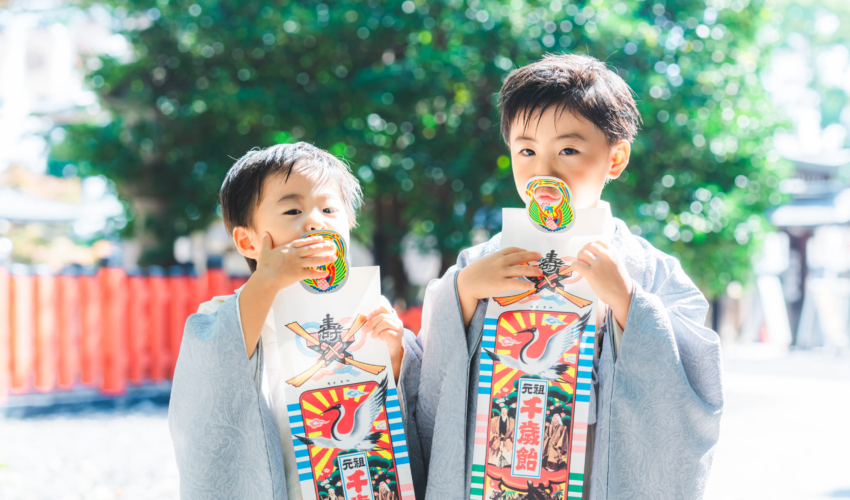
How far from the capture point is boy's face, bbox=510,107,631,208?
125 cm

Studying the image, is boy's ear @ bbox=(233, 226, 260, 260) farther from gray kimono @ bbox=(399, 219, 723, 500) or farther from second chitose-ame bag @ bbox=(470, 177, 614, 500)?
second chitose-ame bag @ bbox=(470, 177, 614, 500)

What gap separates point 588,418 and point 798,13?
25.1 meters

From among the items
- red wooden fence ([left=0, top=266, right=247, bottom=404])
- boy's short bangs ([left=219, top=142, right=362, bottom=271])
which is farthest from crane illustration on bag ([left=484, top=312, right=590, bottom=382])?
red wooden fence ([left=0, top=266, right=247, bottom=404])

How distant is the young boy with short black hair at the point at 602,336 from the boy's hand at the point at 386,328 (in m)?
0.07

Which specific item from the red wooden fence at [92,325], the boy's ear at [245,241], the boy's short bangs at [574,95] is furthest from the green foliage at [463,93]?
the boy's ear at [245,241]

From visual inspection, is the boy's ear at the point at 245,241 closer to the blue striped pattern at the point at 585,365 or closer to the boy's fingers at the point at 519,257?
the boy's fingers at the point at 519,257

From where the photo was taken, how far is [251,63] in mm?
6406

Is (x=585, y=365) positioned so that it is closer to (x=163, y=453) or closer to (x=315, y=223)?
(x=315, y=223)

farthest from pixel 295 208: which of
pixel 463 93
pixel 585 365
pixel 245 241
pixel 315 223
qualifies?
pixel 463 93

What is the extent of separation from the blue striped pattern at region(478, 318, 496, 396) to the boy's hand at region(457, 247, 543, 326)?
0.06 metres

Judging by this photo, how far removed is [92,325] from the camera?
19.7 feet

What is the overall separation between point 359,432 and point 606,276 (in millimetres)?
585

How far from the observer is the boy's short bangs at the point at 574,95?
1.27 metres

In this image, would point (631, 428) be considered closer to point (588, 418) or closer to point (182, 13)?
point (588, 418)
